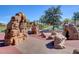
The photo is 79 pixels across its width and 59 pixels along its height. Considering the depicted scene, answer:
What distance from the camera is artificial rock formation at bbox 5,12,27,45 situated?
477 cm

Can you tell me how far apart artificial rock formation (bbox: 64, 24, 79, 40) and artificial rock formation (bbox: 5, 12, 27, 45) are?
533 mm

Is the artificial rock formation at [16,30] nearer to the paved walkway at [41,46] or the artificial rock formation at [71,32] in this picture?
the paved walkway at [41,46]

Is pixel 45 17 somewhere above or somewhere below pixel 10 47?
above

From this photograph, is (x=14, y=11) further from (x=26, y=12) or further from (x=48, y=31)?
(x=48, y=31)

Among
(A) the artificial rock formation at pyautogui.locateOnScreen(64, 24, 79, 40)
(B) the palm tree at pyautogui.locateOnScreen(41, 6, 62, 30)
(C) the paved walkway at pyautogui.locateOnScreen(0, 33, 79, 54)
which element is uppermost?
(B) the palm tree at pyautogui.locateOnScreen(41, 6, 62, 30)

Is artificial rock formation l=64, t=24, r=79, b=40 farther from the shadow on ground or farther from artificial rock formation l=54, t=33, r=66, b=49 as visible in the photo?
the shadow on ground

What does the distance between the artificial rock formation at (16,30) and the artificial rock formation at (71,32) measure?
0.53m

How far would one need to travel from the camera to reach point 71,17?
4785mm

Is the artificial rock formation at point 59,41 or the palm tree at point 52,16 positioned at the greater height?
the palm tree at point 52,16

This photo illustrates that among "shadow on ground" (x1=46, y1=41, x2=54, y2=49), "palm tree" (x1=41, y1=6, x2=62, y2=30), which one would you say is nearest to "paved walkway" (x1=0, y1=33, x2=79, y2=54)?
"shadow on ground" (x1=46, y1=41, x2=54, y2=49)

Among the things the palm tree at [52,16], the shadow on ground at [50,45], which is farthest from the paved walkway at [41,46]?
the palm tree at [52,16]

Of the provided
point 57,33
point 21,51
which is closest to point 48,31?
point 57,33

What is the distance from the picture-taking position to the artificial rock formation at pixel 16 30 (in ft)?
15.6

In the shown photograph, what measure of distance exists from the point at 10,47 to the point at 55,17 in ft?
2.22
